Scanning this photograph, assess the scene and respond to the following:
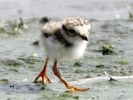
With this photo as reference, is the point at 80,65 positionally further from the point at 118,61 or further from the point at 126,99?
the point at 126,99

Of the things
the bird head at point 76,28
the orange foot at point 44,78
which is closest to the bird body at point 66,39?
the bird head at point 76,28

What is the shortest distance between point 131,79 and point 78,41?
910 millimetres

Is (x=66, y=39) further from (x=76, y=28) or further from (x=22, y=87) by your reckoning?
(x=22, y=87)

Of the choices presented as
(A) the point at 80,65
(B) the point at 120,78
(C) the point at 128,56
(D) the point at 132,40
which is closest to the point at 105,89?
(B) the point at 120,78

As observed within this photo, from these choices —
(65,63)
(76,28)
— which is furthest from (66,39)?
(65,63)

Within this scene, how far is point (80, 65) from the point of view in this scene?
739cm

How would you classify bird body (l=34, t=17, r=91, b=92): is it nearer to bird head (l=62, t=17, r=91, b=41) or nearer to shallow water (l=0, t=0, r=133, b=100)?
bird head (l=62, t=17, r=91, b=41)

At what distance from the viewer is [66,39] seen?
622 cm

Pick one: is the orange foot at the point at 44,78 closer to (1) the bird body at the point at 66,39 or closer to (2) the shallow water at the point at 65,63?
(2) the shallow water at the point at 65,63

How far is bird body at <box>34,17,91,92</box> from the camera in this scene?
611cm

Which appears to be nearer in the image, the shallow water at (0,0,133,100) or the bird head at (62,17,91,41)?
the bird head at (62,17,91,41)

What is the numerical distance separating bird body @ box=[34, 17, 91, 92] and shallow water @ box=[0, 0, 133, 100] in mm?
348

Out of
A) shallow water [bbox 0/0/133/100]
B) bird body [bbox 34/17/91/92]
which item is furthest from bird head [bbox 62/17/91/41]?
shallow water [bbox 0/0/133/100]

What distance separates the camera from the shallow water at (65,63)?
20.3ft
